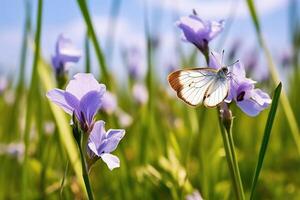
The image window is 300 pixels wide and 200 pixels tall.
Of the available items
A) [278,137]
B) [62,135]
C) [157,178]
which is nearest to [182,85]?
[62,135]

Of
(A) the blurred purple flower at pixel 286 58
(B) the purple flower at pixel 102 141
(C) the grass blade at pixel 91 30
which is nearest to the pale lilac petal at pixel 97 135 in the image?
(B) the purple flower at pixel 102 141

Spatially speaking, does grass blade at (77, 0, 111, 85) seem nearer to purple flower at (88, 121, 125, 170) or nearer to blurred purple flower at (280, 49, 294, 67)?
purple flower at (88, 121, 125, 170)

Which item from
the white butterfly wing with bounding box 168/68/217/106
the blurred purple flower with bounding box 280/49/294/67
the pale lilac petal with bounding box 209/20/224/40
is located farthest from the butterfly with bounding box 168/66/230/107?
the blurred purple flower with bounding box 280/49/294/67

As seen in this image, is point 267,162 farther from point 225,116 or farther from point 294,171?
point 225,116

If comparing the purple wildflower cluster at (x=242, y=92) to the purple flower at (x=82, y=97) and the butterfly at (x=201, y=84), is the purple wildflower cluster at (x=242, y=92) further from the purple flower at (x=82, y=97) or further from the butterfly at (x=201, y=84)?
the purple flower at (x=82, y=97)

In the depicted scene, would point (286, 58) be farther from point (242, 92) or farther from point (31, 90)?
point (242, 92)

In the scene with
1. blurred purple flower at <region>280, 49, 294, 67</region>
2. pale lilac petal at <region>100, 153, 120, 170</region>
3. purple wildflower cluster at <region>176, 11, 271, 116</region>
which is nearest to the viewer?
pale lilac petal at <region>100, 153, 120, 170</region>
